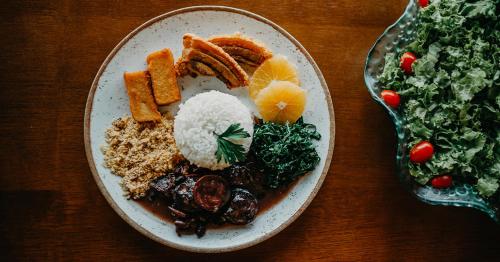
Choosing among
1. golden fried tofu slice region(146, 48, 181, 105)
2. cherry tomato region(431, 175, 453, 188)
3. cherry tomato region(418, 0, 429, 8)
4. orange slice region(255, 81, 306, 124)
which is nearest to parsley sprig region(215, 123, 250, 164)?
orange slice region(255, 81, 306, 124)

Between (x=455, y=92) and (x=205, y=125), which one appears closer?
(x=455, y=92)

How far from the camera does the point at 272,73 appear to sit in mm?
3184

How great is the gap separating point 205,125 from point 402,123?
1.33 meters

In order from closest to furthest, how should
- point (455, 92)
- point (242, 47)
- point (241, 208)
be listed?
point (455, 92), point (241, 208), point (242, 47)

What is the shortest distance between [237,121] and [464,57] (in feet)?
5.02

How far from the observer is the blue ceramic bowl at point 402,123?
3.07 metres

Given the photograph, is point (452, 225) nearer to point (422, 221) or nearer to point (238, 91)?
A: point (422, 221)

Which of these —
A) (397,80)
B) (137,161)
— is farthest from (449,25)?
(137,161)

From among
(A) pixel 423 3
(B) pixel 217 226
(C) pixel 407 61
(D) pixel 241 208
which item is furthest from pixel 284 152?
(A) pixel 423 3

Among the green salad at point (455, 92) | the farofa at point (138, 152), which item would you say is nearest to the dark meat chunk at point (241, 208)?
the farofa at point (138, 152)

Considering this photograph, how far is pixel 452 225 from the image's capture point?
3525mm

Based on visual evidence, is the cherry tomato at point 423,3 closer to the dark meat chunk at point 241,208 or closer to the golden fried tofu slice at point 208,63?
the golden fried tofu slice at point 208,63

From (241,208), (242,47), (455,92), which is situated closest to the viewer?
(455,92)

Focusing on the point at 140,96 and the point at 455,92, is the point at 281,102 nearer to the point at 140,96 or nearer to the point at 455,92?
the point at 140,96
